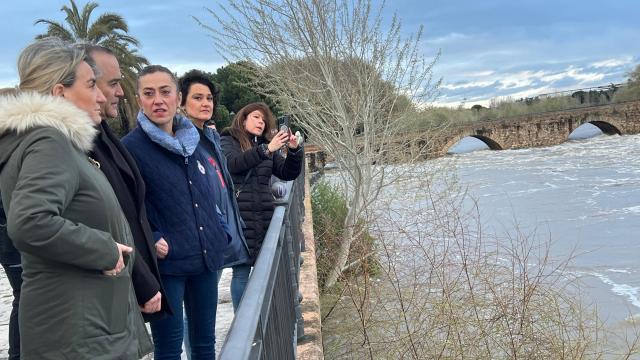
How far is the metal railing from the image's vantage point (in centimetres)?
143

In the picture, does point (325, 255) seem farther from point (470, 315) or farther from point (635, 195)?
point (635, 195)

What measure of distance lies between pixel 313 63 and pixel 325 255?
290 cm

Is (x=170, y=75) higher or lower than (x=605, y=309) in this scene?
higher

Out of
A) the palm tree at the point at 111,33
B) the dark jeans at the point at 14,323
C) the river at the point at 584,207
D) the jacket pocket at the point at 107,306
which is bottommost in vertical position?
the river at the point at 584,207

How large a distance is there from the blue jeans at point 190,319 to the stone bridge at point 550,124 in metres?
52.8

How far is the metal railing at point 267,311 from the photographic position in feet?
4.69

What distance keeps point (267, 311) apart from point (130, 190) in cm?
69

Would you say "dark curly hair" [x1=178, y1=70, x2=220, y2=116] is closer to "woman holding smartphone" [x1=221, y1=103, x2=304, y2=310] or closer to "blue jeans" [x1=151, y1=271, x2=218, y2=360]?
"woman holding smartphone" [x1=221, y1=103, x2=304, y2=310]

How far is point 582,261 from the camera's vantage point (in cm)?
1284

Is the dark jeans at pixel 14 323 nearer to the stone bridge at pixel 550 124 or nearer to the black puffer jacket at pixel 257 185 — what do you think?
the black puffer jacket at pixel 257 185

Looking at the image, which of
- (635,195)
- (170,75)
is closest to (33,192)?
(170,75)

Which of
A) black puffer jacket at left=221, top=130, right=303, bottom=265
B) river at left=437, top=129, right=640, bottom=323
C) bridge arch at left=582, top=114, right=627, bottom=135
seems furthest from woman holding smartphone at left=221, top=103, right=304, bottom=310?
bridge arch at left=582, top=114, right=627, bottom=135

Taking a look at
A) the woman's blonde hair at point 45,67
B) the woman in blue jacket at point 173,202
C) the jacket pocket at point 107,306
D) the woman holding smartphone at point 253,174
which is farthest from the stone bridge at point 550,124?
the jacket pocket at point 107,306

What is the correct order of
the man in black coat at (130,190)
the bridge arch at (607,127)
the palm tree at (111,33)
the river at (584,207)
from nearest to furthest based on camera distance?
the man in black coat at (130,190) < the river at (584,207) < the palm tree at (111,33) < the bridge arch at (607,127)
